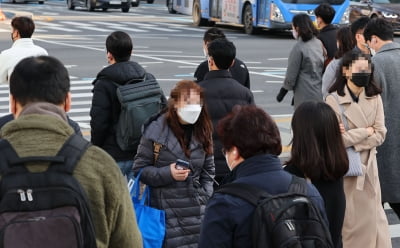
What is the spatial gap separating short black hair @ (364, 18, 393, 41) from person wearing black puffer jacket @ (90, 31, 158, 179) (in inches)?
80.2

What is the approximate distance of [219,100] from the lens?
718cm

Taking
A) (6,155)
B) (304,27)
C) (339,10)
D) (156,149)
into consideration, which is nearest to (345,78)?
(156,149)

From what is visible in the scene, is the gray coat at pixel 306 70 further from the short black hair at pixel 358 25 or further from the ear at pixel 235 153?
the ear at pixel 235 153

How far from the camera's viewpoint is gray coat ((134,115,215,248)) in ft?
20.2

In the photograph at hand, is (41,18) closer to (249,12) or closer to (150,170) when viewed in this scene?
(249,12)

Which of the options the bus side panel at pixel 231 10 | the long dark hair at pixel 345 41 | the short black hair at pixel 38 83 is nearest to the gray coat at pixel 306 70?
the long dark hair at pixel 345 41

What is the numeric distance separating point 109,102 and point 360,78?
173cm

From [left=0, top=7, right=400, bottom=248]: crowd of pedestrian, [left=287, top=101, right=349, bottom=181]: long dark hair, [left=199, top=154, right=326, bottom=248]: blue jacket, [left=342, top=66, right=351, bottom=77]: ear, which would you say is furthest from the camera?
[left=342, top=66, right=351, bottom=77]: ear

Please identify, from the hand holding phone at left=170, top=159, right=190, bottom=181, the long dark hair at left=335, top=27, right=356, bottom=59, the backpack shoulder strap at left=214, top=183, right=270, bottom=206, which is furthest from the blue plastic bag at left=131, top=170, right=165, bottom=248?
the long dark hair at left=335, top=27, right=356, bottom=59

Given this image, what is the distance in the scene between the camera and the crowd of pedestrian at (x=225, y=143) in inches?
145

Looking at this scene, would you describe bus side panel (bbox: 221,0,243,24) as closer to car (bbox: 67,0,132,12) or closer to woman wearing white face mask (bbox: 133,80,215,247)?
car (bbox: 67,0,132,12)

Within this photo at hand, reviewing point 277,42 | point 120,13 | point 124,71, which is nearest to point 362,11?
point 277,42

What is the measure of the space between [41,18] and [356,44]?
3090cm

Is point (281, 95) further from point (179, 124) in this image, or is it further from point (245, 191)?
point (245, 191)
